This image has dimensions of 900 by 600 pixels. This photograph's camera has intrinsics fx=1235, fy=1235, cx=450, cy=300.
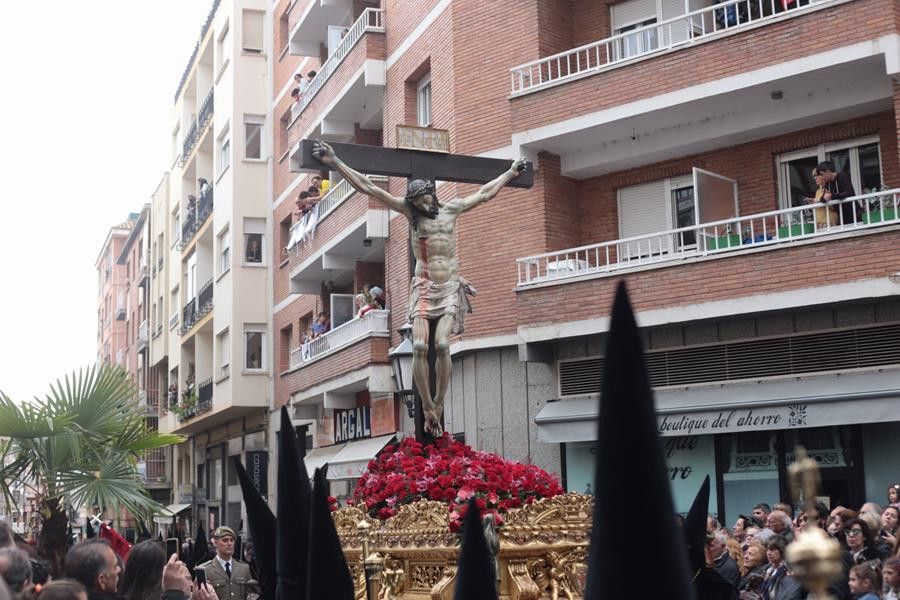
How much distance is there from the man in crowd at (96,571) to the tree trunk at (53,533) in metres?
4.97

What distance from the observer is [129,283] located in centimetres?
6444

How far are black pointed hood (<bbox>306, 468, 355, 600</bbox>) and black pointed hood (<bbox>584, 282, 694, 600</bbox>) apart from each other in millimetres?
1945

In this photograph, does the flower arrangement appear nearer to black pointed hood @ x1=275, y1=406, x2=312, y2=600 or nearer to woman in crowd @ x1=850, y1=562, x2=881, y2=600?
woman in crowd @ x1=850, y1=562, x2=881, y2=600

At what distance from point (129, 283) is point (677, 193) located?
49.7 metres

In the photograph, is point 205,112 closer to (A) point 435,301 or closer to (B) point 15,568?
(A) point 435,301

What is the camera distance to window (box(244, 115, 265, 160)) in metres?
35.2

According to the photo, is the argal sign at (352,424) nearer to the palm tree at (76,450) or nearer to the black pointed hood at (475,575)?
the palm tree at (76,450)

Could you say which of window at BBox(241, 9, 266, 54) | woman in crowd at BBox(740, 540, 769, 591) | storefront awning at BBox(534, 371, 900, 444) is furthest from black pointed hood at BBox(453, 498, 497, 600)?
window at BBox(241, 9, 266, 54)

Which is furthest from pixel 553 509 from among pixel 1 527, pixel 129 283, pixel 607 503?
pixel 129 283

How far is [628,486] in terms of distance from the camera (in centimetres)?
252

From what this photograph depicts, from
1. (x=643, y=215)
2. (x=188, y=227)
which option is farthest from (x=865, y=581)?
(x=188, y=227)

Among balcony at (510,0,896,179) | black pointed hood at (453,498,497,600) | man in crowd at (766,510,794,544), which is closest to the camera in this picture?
black pointed hood at (453,498,497,600)

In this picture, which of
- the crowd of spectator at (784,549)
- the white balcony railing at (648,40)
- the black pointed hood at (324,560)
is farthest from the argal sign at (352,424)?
the black pointed hood at (324,560)

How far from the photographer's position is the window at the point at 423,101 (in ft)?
76.2
